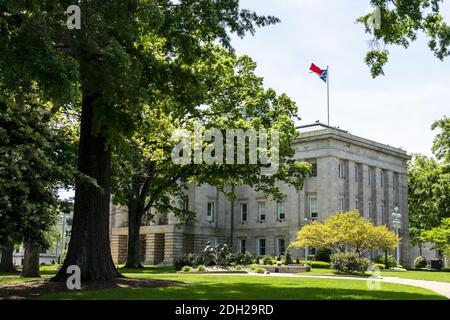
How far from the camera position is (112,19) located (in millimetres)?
14672

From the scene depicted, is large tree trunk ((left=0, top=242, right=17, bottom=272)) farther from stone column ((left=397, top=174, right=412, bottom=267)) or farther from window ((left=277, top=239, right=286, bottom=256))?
stone column ((left=397, top=174, right=412, bottom=267))

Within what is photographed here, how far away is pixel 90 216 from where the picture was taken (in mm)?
18719

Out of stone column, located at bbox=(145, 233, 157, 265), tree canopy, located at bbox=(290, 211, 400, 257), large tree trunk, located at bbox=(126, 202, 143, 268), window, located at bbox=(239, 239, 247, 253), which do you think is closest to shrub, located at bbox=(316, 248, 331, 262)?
tree canopy, located at bbox=(290, 211, 400, 257)

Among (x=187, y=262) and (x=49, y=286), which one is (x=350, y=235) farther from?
(x=49, y=286)

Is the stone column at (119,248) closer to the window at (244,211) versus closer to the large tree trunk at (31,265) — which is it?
the window at (244,211)

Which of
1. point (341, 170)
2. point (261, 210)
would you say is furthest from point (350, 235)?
point (261, 210)

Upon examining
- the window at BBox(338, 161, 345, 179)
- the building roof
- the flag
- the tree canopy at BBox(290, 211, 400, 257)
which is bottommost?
the tree canopy at BBox(290, 211, 400, 257)

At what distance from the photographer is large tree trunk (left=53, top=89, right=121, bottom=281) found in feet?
60.9

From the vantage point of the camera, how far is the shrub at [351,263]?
34125mm

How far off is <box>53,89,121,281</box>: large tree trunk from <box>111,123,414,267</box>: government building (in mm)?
39168

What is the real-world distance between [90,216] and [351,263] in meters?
20.4

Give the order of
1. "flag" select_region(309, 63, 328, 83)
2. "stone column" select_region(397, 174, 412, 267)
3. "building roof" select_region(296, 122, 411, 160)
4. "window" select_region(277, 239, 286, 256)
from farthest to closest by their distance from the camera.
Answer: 1. "stone column" select_region(397, 174, 412, 267)
2. "window" select_region(277, 239, 286, 256)
3. "building roof" select_region(296, 122, 411, 160)
4. "flag" select_region(309, 63, 328, 83)

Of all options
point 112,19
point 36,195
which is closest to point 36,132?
point 36,195

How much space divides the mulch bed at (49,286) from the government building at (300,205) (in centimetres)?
3908
